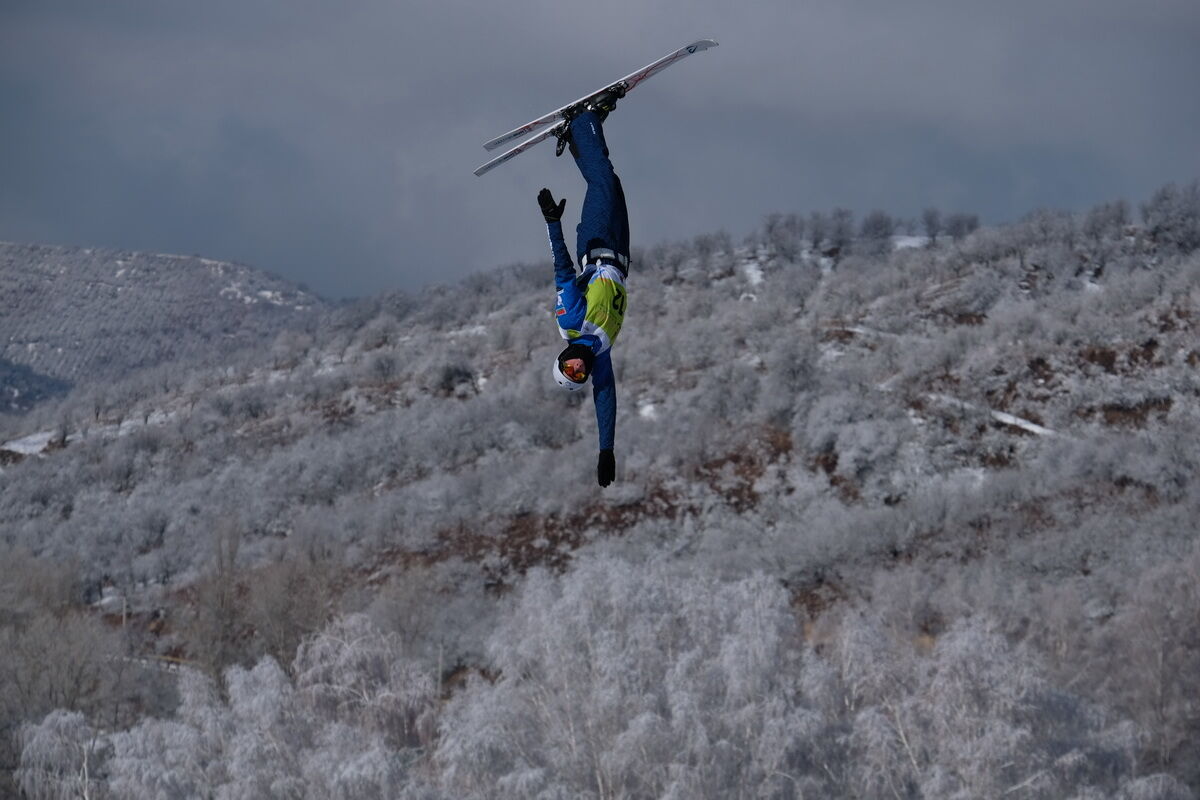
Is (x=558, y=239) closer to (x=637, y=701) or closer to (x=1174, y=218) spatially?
(x=637, y=701)

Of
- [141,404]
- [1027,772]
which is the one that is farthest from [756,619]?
[141,404]

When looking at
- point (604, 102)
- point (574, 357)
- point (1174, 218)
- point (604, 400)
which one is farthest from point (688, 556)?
point (1174, 218)

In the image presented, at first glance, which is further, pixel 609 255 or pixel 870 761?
pixel 870 761

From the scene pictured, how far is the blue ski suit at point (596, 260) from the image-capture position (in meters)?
12.1

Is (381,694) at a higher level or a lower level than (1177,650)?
higher

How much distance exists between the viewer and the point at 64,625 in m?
52.1

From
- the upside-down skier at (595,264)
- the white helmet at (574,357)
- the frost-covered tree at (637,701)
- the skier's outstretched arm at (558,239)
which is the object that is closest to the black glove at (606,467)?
the upside-down skier at (595,264)

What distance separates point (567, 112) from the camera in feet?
41.5

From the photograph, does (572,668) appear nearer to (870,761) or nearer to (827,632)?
(870,761)

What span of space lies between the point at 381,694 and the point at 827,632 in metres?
18.6

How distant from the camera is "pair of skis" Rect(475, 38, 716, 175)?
41.5 feet

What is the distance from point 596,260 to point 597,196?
670 mm

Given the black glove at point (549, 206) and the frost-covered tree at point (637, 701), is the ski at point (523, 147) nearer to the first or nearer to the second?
the black glove at point (549, 206)

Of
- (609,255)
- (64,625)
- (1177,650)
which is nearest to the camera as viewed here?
(609,255)
